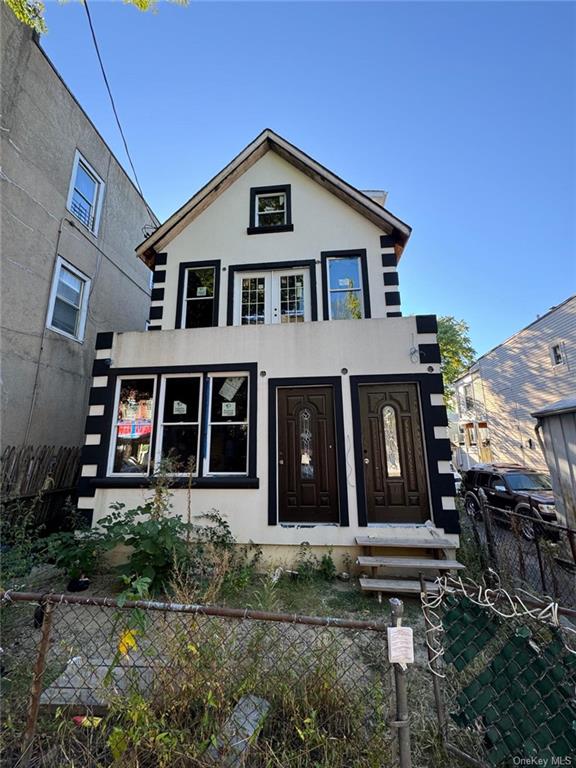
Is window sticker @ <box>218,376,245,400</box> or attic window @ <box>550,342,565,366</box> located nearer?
window sticker @ <box>218,376,245,400</box>

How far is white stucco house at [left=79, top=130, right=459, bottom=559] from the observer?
557cm

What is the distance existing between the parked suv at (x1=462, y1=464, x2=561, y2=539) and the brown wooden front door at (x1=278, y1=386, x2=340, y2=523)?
168 inches

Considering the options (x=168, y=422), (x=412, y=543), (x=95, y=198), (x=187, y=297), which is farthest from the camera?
(x=95, y=198)

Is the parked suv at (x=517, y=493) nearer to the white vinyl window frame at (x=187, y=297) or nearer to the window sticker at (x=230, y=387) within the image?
the window sticker at (x=230, y=387)

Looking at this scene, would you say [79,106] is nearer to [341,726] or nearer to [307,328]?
[307,328]

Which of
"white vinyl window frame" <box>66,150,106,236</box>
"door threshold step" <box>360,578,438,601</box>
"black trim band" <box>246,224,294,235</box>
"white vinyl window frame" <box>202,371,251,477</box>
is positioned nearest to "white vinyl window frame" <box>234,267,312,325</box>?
"black trim band" <box>246,224,294,235</box>

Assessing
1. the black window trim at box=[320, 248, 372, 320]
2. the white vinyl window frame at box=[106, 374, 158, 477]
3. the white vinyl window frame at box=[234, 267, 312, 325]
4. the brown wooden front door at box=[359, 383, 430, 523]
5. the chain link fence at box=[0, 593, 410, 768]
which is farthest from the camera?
the white vinyl window frame at box=[234, 267, 312, 325]

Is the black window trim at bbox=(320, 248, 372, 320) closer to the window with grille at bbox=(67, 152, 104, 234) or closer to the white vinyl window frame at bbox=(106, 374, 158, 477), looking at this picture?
the white vinyl window frame at bbox=(106, 374, 158, 477)

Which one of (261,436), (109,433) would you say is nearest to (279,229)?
(261,436)

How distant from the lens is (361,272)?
732cm

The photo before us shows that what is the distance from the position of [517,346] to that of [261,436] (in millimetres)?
16072

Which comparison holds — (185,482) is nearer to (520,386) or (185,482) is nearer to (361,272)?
(361,272)

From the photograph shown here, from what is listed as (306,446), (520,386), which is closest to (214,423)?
(306,446)

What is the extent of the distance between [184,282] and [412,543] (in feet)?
23.3
